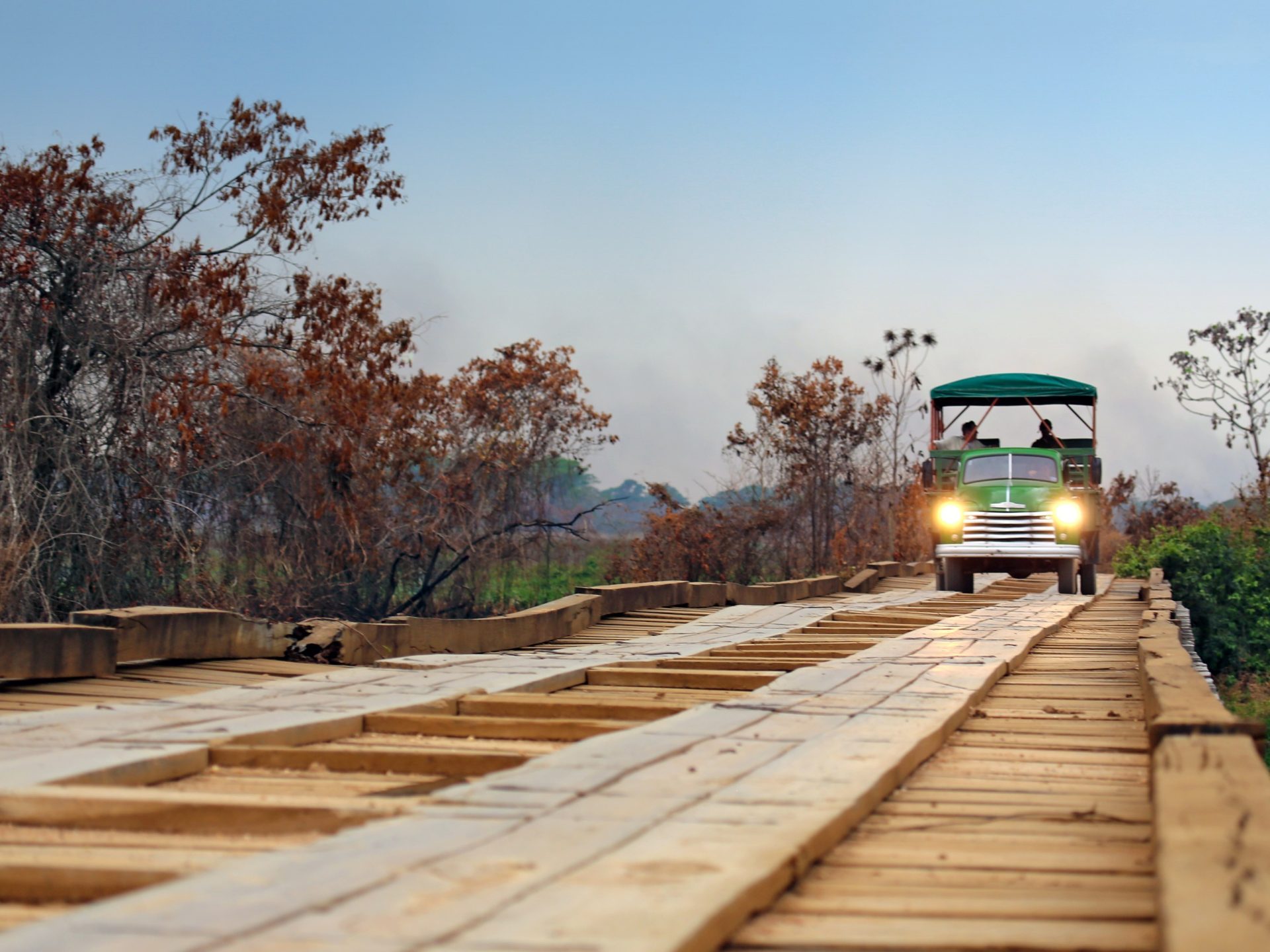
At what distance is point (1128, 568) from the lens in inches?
1352

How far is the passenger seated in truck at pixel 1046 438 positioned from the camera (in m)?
20.8

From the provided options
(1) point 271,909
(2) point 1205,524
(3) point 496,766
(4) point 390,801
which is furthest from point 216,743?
(2) point 1205,524

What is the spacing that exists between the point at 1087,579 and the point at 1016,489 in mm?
2355

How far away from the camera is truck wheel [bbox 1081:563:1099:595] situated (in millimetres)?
21219

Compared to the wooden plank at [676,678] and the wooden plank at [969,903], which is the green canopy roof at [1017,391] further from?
the wooden plank at [969,903]

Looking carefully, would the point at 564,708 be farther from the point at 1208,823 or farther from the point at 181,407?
the point at 181,407

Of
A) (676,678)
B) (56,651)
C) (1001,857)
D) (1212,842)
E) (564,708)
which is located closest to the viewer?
(1212,842)

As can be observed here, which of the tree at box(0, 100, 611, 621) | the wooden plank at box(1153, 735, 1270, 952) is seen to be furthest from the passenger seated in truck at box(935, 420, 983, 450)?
the wooden plank at box(1153, 735, 1270, 952)

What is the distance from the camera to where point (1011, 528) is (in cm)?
2006

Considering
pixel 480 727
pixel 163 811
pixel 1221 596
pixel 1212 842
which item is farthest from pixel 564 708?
pixel 1221 596

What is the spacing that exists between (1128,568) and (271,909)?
3372cm

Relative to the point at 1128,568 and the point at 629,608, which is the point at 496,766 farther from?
the point at 1128,568

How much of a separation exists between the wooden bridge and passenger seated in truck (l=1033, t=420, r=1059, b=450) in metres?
12.3

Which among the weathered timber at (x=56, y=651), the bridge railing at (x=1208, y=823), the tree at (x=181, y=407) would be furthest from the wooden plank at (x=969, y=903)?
the tree at (x=181, y=407)
